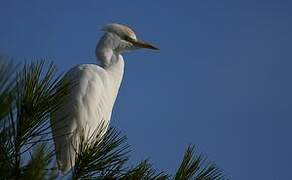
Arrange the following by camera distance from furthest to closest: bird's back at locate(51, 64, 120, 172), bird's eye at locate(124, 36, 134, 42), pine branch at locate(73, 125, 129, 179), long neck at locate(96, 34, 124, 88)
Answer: bird's eye at locate(124, 36, 134, 42), long neck at locate(96, 34, 124, 88), bird's back at locate(51, 64, 120, 172), pine branch at locate(73, 125, 129, 179)

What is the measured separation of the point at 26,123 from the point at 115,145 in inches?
14.7

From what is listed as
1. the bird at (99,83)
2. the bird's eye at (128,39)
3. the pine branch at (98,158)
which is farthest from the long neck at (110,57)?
the pine branch at (98,158)

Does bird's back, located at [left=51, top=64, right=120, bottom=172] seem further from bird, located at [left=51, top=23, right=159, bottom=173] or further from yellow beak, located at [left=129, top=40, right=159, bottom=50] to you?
yellow beak, located at [left=129, top=40, right=159, bottom=50]

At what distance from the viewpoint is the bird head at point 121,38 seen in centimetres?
465

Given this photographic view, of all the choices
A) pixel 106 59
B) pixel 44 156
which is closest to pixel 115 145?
pixel 44 156

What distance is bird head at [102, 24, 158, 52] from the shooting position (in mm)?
4651

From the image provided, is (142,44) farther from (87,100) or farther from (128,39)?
(87,100)

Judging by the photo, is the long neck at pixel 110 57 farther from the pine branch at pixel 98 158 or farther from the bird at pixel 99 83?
the pine branch at pixel 98 158

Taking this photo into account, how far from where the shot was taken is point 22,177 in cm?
151

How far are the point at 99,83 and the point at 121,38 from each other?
2.12ft

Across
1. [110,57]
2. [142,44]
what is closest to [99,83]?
[110,57]

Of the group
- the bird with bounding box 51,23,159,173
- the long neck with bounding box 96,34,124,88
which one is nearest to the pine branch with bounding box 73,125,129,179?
the bird with bounding box 51,23,159,173

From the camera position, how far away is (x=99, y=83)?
14.0 ft

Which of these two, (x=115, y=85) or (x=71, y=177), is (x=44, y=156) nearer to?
(x=71, y=177)
